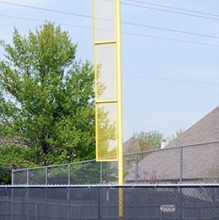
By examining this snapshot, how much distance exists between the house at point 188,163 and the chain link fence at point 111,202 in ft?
16.4

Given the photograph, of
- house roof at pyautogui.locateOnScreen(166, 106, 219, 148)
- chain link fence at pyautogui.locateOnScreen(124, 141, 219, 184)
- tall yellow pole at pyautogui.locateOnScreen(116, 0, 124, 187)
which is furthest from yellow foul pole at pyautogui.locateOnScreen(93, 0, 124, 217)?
house roof at pyautogui.locateOnScreen(166, 106, 219, 148)

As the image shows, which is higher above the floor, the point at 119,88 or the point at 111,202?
the point at 119,88

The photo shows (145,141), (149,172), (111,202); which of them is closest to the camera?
(111,202)

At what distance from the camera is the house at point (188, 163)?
17.0 m

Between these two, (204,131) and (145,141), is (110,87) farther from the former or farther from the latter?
(145,141)

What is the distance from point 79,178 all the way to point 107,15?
10.8 metres

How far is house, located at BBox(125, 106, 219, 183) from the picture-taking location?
55.7 feet

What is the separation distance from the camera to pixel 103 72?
35.2ft

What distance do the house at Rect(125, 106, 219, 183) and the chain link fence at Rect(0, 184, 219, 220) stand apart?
4987mm

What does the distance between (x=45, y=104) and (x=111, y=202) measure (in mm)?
21920

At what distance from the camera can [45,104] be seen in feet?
99.2

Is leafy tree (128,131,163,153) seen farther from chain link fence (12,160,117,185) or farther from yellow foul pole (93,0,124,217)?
yellow foul pole (93,0,124,217)

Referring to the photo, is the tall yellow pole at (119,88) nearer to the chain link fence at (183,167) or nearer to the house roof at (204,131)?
the chain link fence at (183,167)

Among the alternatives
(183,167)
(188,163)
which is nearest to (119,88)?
(183,167)
